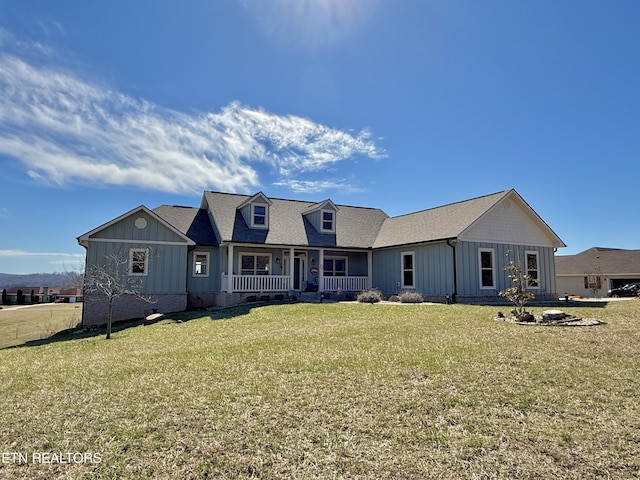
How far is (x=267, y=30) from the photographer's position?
40.8 feet

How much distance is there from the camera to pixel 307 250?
74.5ft

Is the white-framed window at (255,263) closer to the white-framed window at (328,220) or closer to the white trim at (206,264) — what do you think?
the white trim at (206,264)

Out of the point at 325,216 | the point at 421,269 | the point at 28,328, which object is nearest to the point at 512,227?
the point at 421,269

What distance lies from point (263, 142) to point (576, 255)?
37675 mm

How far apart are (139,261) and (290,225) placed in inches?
329

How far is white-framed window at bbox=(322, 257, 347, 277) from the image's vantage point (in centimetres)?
2345

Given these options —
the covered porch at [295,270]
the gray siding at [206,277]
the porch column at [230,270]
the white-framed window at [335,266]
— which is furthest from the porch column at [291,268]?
the gray siding at [206,277]

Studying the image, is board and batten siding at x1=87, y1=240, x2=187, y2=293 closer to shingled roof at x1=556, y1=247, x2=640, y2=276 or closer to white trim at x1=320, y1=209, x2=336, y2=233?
white trim at x1=320, y1=209, x2=336, y2=233

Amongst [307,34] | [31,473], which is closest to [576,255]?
[307,34]

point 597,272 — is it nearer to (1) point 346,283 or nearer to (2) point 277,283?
(1) point 346,283

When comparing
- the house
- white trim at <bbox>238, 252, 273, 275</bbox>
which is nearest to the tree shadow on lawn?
the house

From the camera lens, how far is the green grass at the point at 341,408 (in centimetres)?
410

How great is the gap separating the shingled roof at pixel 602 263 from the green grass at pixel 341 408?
30706mm

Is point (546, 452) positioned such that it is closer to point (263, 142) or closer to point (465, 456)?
point (465, 456)
